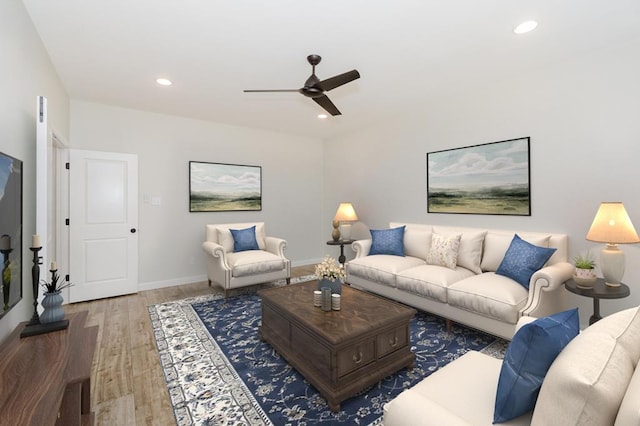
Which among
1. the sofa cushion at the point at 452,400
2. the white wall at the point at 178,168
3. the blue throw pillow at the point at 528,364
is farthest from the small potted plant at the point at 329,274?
the white wall at the point at 178,168

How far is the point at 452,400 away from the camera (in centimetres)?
118

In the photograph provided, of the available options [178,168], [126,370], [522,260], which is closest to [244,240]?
[178,168]

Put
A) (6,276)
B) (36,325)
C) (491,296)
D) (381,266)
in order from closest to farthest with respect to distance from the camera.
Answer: (6,276) < (36,325) < (491,296) < (381,266)

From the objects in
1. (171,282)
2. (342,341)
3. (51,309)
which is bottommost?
(171,282)

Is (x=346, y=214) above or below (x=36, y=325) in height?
above

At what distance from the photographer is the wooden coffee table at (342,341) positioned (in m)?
1.92

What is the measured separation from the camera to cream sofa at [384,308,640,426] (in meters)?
0.77

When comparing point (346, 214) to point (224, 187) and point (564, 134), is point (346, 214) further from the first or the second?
point (564, 134)

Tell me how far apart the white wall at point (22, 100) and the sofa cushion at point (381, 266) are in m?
3.13

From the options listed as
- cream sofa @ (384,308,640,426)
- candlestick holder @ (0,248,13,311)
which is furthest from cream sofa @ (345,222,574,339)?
candlestick holder @ (0,248,13,311)

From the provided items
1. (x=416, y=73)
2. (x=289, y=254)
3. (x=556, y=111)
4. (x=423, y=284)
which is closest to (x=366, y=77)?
(x=416, y=73)

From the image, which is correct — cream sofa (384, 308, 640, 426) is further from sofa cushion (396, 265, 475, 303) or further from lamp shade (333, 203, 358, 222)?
lamp shade (333, 203, 358, 222)

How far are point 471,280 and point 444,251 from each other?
61 centimetres

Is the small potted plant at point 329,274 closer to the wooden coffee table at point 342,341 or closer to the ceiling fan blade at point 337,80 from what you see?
the wooden coffee table at point 342,341
